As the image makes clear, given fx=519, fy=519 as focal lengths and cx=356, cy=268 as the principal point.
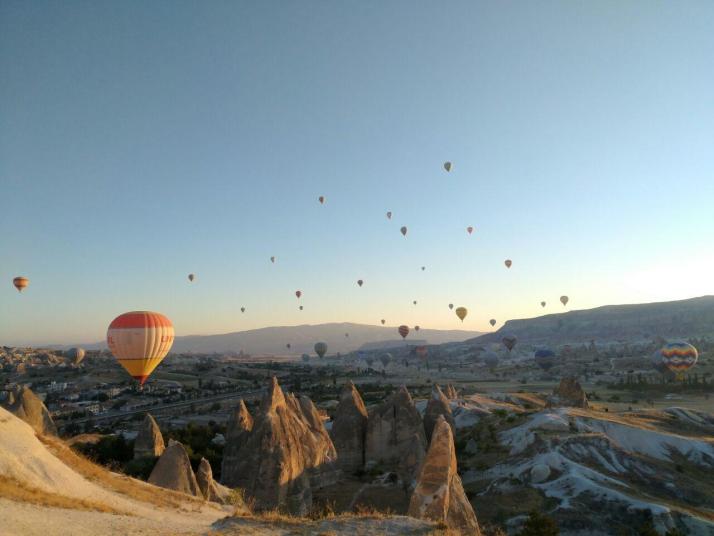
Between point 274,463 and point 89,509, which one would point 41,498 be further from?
point 274,463

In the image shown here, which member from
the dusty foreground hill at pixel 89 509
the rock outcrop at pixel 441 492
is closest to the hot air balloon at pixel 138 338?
the dusty foreground hill at pixel 89 509

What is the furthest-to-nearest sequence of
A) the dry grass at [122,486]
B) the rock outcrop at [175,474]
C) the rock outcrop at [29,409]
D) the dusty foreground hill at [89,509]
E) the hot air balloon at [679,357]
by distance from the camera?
1. the hot air balloon at [679,357]
2. the rock outcrop at [29,409]
3. the rock outcrop at [175,474]
4. the dry grass at [122,486]
5. the dusty foreground hill at [89,509]

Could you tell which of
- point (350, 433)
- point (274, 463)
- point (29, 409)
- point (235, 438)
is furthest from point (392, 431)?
point (29, 409)

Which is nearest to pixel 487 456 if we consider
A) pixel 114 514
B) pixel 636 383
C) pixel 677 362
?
pixel 114 514

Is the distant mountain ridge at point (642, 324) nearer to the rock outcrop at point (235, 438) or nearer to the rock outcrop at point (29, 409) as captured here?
the rock outcrop at point (235, 438)

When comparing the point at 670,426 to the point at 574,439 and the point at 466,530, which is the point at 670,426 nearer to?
the point at 574,439

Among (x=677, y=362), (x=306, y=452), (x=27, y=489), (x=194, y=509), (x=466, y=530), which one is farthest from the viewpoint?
(x=677, y=362)
